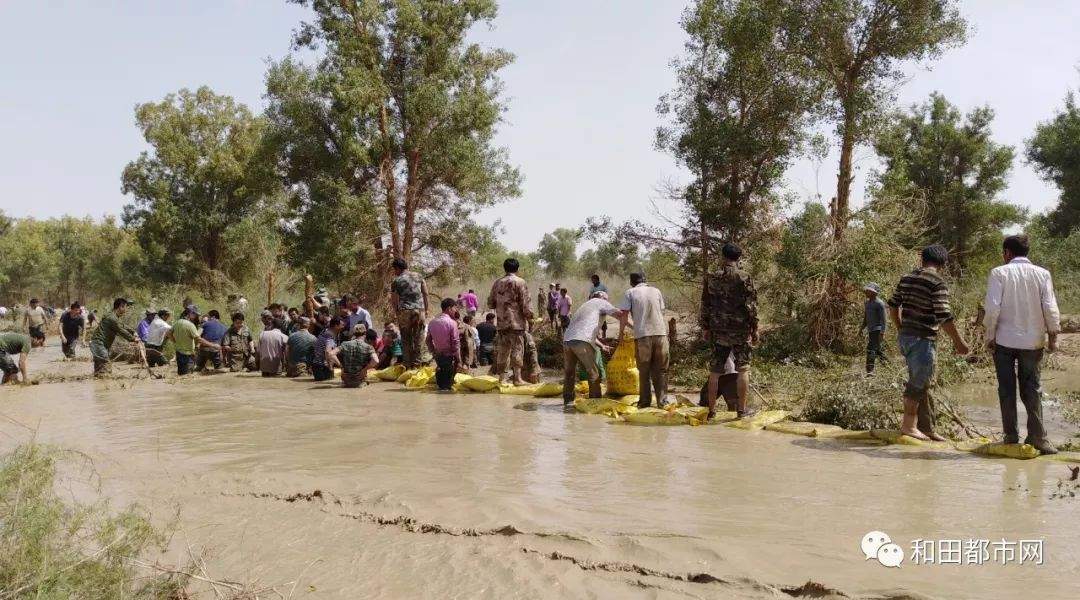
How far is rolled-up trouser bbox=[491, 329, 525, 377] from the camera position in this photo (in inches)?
438

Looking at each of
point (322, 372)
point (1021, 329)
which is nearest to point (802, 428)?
point (1021, 329)

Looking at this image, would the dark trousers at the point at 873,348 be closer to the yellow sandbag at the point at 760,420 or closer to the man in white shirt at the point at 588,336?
the yellow sandbag at the point at 760,420

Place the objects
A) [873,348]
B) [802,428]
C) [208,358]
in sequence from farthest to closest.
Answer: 1. [208,358]
2. [873,348]
3. [802,428]

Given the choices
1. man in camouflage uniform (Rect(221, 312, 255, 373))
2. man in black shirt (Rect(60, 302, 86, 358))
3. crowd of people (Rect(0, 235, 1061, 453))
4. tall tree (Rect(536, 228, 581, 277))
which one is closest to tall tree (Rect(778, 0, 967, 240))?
crowd of people (Rect(0, 235, 1061, 453))

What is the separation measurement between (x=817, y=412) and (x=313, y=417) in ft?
17.8

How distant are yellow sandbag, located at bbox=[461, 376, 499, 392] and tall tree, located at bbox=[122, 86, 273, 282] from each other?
1058 inches

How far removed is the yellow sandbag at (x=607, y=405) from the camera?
8.95 meters

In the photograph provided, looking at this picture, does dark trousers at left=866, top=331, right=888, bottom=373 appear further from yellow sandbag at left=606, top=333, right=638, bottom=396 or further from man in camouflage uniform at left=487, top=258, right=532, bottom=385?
man in camouflage uniform at left=487, top=258, right=532, bottom=385

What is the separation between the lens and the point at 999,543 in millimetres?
4254

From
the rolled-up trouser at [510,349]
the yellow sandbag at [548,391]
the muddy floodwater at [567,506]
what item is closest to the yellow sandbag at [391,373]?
the rolled-up trouser at [510,349]

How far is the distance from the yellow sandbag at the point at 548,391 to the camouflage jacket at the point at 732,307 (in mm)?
2626

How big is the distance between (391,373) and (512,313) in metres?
2.76

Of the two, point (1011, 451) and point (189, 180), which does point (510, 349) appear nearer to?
point (1011, 451)

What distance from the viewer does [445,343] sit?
1145 cm
